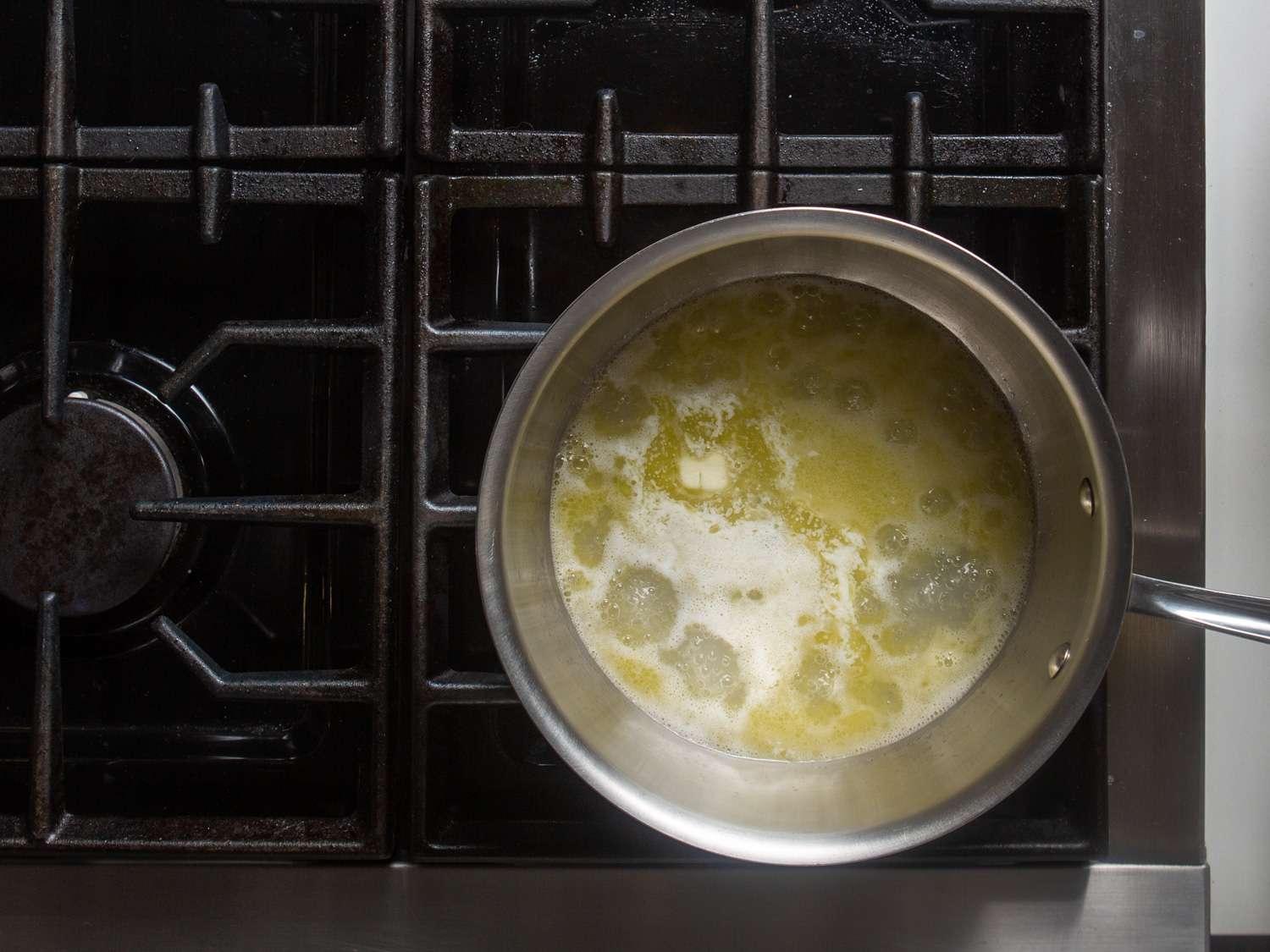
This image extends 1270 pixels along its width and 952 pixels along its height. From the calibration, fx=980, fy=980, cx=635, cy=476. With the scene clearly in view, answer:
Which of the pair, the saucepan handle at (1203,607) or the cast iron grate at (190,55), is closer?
the saucepan handle at (1203,607)

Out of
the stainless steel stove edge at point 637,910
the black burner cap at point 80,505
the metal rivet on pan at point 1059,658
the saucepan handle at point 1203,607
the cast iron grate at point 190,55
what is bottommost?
the stainless steel stove edge at point 637,910

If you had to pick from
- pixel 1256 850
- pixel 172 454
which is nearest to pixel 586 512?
pixel 172 454

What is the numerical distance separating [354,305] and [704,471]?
Answer: 23 centimetres

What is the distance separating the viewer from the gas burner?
1.81 ft

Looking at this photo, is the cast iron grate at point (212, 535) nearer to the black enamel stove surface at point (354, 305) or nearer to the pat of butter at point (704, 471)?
the black enamel stove surface at point (354, 305)

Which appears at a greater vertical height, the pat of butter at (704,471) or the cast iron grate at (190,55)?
the cast iron grate at (190,55)

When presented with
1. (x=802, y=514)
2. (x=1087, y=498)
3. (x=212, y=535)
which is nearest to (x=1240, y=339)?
(x=1087, y=498)

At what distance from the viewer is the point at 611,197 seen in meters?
0.52

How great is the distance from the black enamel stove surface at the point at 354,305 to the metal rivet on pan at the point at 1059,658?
6 centimetres

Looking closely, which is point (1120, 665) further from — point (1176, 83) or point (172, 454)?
point (172, 454)

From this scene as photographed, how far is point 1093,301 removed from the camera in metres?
0.53

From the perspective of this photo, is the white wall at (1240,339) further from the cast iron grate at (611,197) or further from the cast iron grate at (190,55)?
the cast iron grate at (190,55)

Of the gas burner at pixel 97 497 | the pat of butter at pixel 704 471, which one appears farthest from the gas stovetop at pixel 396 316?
the pat of butter at pixel 704 471

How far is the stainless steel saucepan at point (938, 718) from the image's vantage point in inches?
18.4
